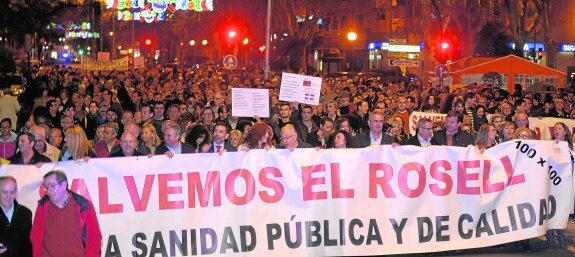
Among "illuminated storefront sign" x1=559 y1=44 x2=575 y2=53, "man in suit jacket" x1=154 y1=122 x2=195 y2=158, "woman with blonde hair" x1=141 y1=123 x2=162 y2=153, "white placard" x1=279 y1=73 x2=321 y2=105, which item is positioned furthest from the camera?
"illuminated storefront sign" x1=559 y1=44 x2=575 y2=53

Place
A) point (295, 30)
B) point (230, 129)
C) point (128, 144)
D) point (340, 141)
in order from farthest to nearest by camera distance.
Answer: point (295, 30) < point (230, 129) < point (340, 141) < point (128, 144)

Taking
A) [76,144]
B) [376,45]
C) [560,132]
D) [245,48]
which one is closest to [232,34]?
[560,132]

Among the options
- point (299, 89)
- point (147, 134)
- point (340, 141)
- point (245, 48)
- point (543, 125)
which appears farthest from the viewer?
point (245, 48)

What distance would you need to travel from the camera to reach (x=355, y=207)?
8984 millimetres

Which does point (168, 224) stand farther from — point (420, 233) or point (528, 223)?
point (528, 223)

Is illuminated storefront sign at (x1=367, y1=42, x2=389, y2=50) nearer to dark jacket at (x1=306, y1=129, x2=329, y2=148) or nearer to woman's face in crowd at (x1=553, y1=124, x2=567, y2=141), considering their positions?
dark jacket at (x1=306, y1=129, x2=329, y2=148)

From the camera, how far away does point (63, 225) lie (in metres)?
6.67

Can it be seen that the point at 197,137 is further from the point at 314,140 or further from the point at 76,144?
the point at 76,144

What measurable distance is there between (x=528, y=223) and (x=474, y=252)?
67 cm

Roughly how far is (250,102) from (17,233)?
6.27m

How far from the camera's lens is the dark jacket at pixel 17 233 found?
670cm

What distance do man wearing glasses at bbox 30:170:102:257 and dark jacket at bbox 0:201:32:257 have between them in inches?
2.3

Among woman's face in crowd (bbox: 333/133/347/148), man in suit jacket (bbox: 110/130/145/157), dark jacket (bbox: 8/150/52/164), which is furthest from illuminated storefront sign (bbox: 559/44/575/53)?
dark jacket (bbox: 8/150/52/164)

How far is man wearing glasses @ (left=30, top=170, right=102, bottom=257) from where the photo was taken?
6.66 meters
